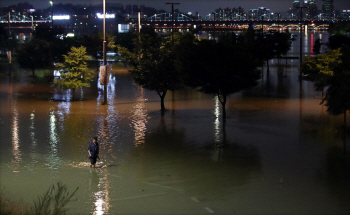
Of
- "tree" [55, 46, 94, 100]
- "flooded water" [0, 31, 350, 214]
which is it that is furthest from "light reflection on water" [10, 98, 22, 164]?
"tree" [55, 46, 94, 100]

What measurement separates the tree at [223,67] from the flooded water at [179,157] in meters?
2.02

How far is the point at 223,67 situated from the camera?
23562 mm

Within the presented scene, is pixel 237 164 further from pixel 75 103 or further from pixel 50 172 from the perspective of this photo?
pixel 75 103

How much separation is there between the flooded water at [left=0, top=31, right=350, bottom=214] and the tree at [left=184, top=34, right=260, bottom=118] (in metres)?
2.02

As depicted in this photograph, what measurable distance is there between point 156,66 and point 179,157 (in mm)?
11421

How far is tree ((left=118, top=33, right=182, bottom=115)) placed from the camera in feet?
86.3

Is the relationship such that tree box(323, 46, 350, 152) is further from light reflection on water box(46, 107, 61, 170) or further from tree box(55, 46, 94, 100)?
tree box(55, 46, 94, 100)

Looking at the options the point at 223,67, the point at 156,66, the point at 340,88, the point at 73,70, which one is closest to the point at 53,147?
the point at 223,67

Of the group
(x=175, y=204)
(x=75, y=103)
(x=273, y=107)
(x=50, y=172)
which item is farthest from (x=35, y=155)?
(x=273, y=107)

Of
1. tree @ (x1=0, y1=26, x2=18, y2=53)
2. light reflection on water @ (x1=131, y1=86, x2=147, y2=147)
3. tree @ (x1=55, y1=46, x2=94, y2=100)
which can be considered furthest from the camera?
tree @ (x1=0, y1=26, x2=18, y2=53)

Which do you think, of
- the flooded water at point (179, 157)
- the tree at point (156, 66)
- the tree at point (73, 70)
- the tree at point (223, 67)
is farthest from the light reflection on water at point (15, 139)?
the tree at point (223, 67)

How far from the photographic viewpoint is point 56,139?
18625 millimetres

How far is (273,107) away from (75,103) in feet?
43.3

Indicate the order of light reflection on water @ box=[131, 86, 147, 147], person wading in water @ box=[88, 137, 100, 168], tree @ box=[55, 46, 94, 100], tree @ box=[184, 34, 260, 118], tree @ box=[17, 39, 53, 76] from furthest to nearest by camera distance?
tree @ box=[17, 39, 53, 76] < tree @ box=[55, 46, 94, 100] < tree @ box=[184, 34, 260, 118] < light reflection on water @ box=[131, 86, 147, 147] < person wading in water @ box=[88, 137, 100, 168]
